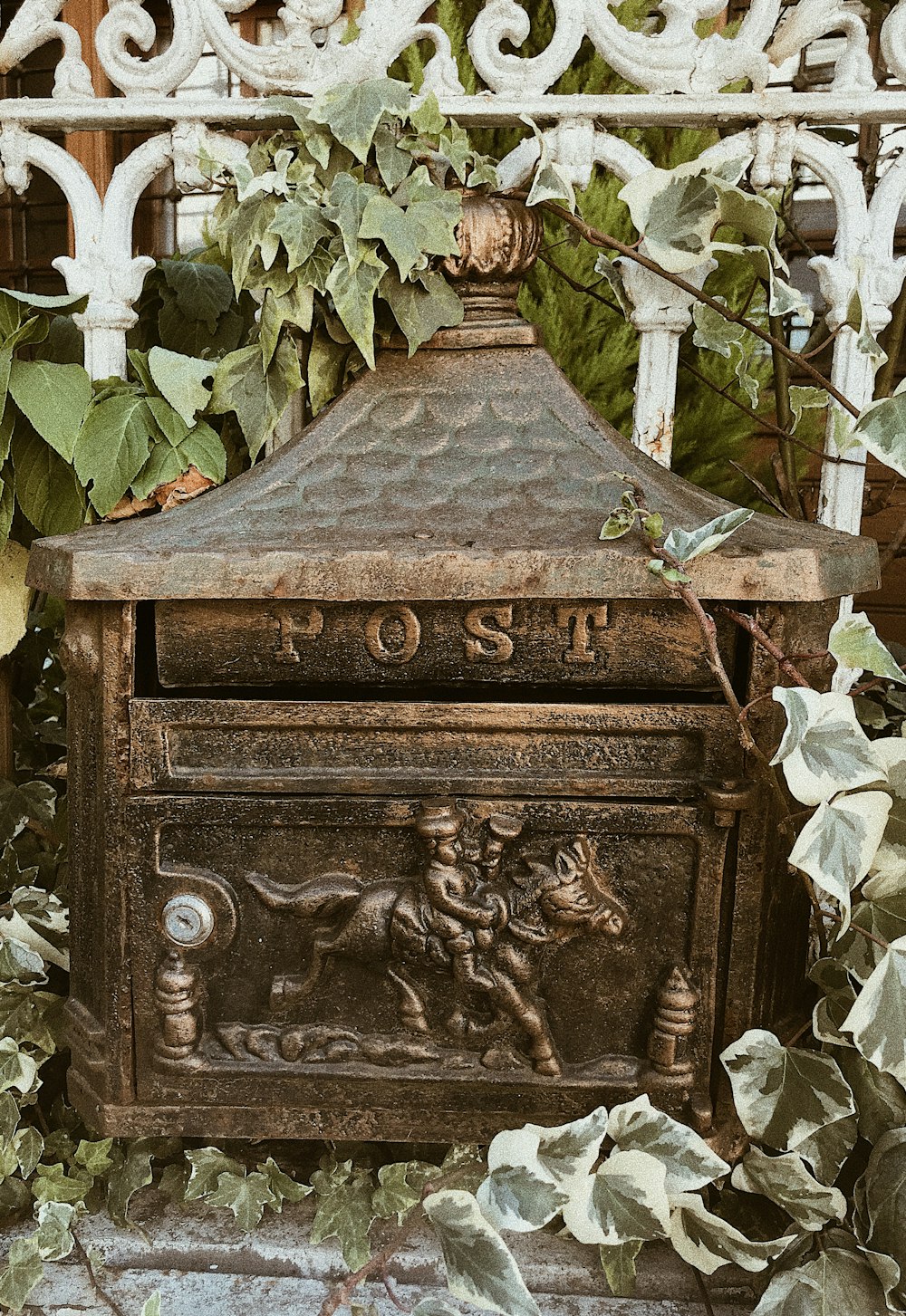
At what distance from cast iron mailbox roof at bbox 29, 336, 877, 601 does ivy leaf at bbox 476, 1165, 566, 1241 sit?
1.79 ft

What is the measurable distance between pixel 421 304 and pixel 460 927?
71 cm

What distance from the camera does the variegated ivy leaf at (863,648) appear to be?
38.4 inches

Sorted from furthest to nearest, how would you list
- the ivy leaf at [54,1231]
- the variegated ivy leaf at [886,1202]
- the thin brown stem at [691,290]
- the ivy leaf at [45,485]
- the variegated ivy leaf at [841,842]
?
the ivy leaf at [45,485] < the thin brown stem at [691,290] < the ivy leaf at [54,1231] < the variegated ivy leaf at [886,1202] < the variegated ivy leaf at [841,842]

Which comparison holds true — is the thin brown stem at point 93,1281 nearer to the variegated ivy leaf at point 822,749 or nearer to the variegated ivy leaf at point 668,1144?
the variegated ivy leaf at point 668,1144

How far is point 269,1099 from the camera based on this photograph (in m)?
1.12

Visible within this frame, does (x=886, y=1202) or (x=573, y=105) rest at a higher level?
(x=573, y=105)

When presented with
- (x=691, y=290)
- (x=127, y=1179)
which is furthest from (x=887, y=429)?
(x=127, y=1179)

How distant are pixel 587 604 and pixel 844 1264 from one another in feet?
2.31

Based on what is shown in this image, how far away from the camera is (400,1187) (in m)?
1.18

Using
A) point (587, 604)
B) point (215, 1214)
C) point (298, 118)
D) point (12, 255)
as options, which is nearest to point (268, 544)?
point (587, 604)

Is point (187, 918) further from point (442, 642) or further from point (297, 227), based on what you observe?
point (297, 227)

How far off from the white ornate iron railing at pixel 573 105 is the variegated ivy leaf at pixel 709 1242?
0.90 m

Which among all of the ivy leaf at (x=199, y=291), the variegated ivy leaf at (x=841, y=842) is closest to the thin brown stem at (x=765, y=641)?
the variegated ivy leaf at (x=841, y=842)

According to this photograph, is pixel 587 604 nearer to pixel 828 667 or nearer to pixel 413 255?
pixel 828 667
